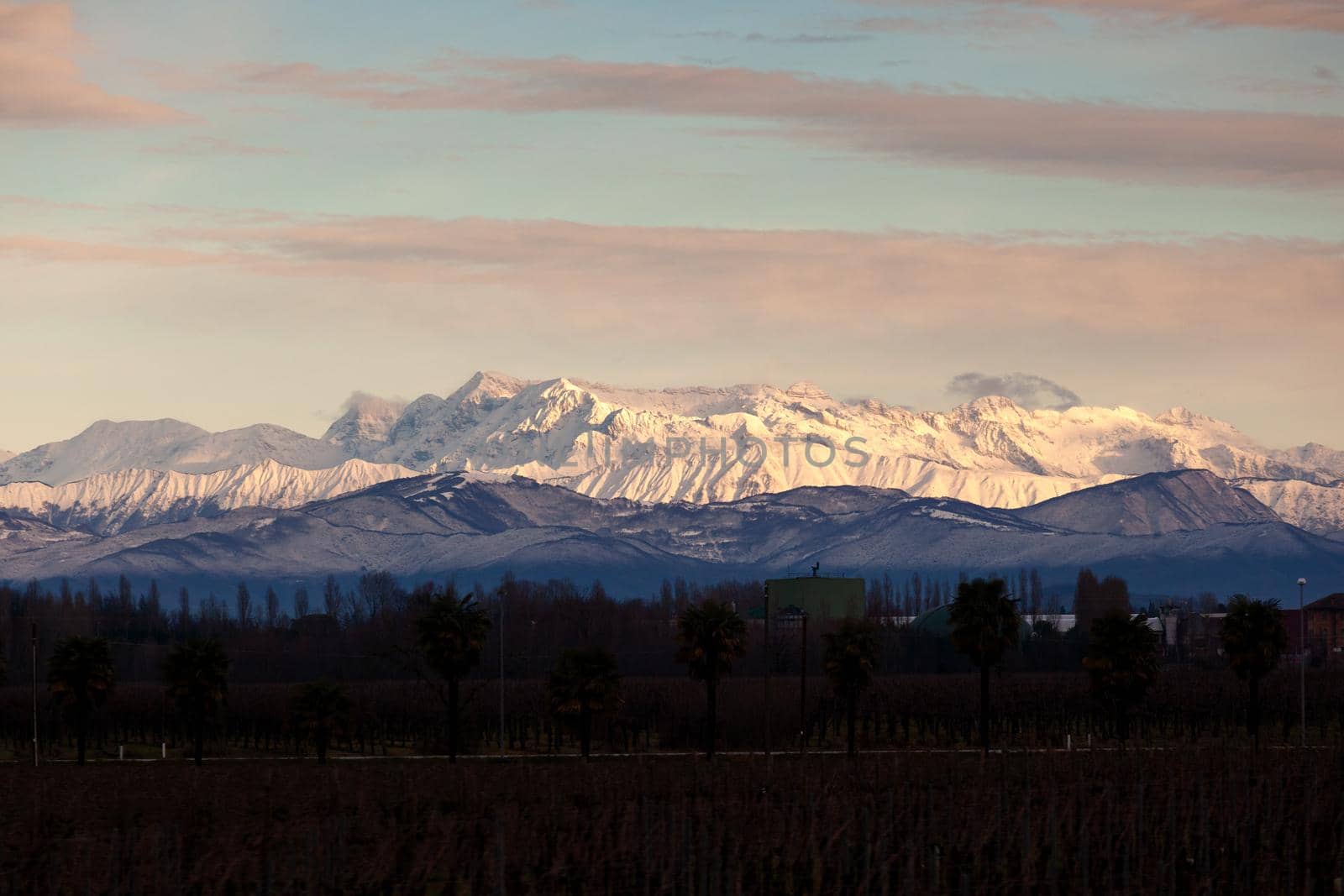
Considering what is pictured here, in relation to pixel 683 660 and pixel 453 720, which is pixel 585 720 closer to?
pixel 453 720

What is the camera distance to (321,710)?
142 m

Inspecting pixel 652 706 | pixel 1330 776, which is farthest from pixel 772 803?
pixel 652 706

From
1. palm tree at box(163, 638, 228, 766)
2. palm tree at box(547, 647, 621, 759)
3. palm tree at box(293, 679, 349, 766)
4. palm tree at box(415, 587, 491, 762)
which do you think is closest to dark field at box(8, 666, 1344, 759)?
palm tree at box(293, 679, 349, 766)

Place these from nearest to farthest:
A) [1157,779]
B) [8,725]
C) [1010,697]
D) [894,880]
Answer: [894,880]
[1157,779]
[8,725]
[1010,697]

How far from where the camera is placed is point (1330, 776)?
9994 cm

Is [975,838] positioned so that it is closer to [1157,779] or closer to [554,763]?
[1157,779]

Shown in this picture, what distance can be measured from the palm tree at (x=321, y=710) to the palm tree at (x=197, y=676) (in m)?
9.59

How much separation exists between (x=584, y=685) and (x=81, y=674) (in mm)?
39497

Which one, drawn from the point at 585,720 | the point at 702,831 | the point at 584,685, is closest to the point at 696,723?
the point at 584,685

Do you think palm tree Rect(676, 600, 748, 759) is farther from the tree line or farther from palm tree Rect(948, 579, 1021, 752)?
palm tree Rect(948, 579, 1021, 752)

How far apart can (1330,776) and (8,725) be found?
12543cm

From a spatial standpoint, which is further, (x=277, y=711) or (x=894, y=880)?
(x=277, y=711)

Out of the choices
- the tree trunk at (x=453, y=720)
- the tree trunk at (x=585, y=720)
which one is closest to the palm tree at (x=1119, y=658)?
the tree trunk at (x=585, y=720)

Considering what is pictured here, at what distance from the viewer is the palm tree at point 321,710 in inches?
5546
